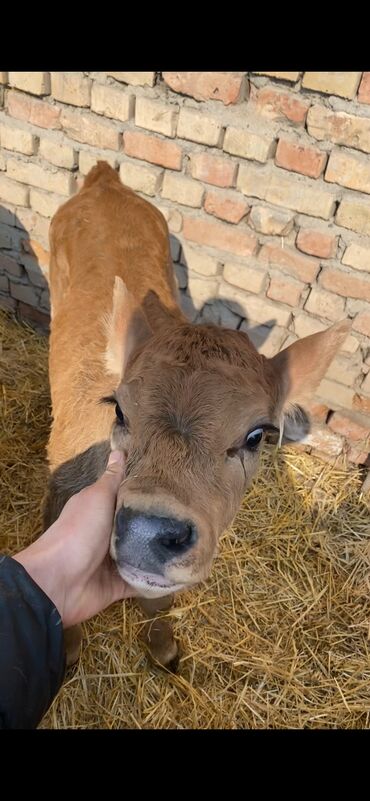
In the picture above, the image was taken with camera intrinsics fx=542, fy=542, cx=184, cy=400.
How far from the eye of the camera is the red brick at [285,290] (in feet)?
11.7

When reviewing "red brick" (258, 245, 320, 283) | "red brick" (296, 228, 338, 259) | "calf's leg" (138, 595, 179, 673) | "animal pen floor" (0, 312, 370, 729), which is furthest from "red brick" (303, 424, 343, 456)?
"calf's leg" (138, 595, 179, 673)

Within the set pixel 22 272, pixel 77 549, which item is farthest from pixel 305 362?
pixel 22 272

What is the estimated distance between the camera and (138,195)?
144 inches

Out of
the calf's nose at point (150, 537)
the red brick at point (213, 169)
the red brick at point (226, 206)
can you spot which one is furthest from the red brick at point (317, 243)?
the calf's nose at point (150, 537)

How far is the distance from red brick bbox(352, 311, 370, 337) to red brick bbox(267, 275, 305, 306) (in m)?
0.41

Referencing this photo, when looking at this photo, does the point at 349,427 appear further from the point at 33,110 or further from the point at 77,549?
the point at 33,110

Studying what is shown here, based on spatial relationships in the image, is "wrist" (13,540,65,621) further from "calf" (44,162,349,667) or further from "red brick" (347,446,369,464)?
"red brick" (347,446,369,464)

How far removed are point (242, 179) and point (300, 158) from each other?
0.39 m

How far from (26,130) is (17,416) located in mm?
2039

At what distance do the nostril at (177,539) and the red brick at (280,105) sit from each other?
99.0 inches

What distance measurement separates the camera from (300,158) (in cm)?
311

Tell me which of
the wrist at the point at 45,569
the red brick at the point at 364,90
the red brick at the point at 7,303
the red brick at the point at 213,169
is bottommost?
the red brick at the point at 7,303

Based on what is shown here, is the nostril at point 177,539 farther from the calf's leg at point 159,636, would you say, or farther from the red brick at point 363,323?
the red brick at point 363,323

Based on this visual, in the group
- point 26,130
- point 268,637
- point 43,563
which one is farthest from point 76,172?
point 268,637
